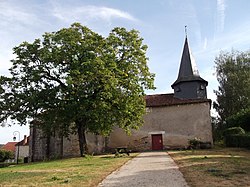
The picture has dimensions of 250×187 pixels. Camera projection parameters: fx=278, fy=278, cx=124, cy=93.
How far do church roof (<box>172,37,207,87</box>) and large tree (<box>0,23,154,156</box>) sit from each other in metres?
9.81

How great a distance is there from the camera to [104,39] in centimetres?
2341

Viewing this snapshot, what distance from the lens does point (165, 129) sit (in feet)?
104

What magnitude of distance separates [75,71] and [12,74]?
670 cm

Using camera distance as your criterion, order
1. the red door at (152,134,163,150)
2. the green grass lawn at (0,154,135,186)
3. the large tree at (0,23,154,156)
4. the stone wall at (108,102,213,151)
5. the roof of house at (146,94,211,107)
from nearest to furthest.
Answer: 1. the green grass lawn at (0,154,135,186)
2. the large tree at (0,23,154,156)
3. the stone wall at (108,102,213,151)
4. the roof of house at (146,94,211,107)
5. the red door at (152,134,163,150)

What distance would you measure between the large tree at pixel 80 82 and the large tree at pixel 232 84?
57.8 ft

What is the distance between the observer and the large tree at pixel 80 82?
2167 cm

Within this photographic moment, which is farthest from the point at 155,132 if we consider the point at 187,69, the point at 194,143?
the point at 187,69

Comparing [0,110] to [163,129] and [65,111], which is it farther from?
[163,129]

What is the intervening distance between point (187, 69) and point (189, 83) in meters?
2.08

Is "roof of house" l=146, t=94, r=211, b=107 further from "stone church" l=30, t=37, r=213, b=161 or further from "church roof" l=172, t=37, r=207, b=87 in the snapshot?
"church roof" l=172, t=37, r=207, b=87

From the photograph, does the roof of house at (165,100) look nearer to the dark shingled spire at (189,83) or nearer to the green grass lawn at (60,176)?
the dark shingled spire at (189,83)

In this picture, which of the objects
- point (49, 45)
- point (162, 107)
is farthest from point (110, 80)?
point (162, 107)

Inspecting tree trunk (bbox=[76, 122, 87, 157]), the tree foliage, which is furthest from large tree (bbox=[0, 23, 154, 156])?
the tree foliage

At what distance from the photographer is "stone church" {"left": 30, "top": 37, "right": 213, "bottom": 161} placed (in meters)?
31.0
